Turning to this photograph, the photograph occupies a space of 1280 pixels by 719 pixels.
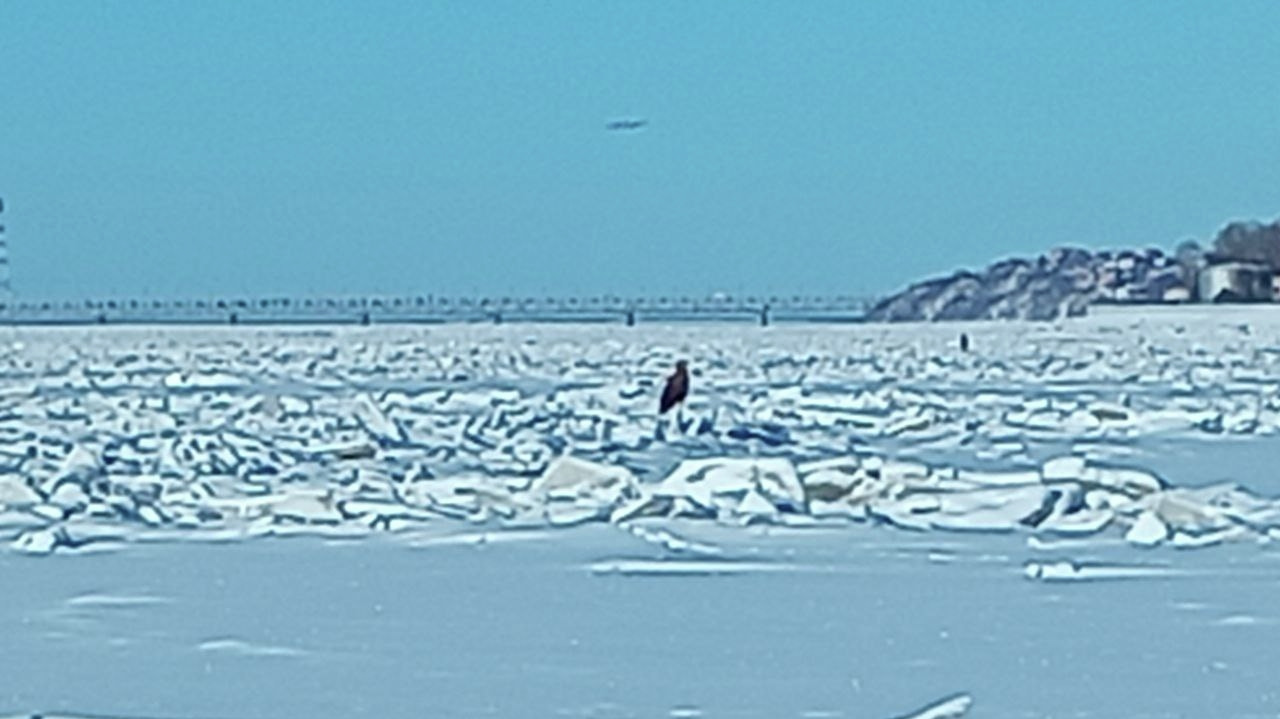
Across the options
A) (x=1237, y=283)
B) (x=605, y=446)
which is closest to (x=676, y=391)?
(x=605, y=446)

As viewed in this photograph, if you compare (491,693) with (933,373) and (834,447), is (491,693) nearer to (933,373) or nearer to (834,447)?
(834,447)

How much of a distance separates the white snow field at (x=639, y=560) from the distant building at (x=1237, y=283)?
171 feet

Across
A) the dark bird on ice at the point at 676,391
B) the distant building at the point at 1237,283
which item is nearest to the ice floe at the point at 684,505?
the dark bird on ice at the point at 676,391

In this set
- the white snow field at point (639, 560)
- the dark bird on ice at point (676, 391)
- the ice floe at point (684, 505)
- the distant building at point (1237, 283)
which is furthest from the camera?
the distant building at point (1237, 283)

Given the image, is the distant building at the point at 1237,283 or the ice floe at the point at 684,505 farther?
the distant building at the point at 1237,283

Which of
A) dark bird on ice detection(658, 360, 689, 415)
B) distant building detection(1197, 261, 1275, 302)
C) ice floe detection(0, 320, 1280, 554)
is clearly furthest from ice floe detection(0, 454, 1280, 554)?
distant building detection(1197, 261, 1275, 302)

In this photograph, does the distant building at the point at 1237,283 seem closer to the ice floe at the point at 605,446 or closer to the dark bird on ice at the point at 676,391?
the ice floe at the point at 605,446

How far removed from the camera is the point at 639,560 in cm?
682

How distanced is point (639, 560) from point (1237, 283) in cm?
6228

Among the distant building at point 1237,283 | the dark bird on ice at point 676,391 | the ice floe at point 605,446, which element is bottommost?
the ice floe at point 605,446

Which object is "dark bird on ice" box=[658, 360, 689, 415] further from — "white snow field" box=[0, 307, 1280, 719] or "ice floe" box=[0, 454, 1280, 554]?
"ice floe" box=[0, 454, 1280, 554]

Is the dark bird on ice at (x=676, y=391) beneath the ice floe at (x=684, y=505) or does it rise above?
above

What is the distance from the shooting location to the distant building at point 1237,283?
66.1 metres

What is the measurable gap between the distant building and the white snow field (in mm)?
52123
